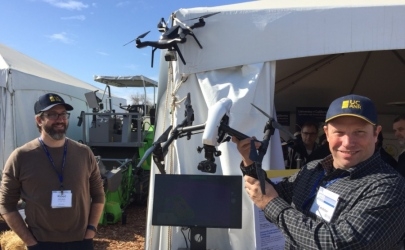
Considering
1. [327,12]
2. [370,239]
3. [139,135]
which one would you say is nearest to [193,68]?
[327,12]

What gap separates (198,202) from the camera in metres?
2.68

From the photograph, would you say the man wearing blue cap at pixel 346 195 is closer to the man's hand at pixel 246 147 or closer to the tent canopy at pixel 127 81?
the man's hand at pixel 246 147

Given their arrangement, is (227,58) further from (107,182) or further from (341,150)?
(107,182)

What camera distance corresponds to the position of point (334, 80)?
602 cm

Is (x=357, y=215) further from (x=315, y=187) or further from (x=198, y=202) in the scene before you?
(x=198, y=202)

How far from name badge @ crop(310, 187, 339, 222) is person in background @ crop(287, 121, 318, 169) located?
213cm

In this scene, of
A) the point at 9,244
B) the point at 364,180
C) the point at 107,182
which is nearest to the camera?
the point at 364,180

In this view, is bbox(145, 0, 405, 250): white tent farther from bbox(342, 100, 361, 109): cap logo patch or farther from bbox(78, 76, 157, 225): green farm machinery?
bbox(78, 76, 157, 225): green farm machinery

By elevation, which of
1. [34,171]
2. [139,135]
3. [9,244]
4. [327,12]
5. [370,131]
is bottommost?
[9,244]

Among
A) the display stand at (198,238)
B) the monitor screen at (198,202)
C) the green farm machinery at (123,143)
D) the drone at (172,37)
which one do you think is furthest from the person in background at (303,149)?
the green farm machinery at (123,143)

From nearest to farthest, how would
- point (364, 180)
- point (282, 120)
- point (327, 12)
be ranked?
point (364, 180), point (327, 12), point (282, 120)

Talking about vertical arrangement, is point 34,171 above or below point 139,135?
below

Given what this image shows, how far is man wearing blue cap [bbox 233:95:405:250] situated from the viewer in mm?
1309

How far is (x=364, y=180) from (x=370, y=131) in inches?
8.7
